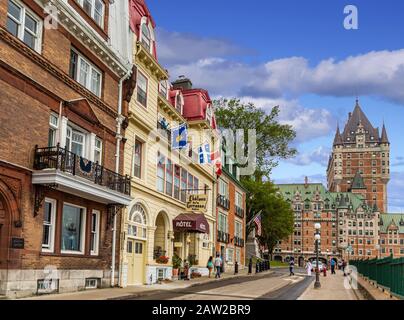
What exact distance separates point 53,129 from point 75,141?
1.72 meters

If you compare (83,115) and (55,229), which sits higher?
(83,115)

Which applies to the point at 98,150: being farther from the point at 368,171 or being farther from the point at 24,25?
the point at 368,171

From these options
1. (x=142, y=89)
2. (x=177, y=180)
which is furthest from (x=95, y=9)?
(x=177, y=180)

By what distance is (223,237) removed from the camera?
45344 mm

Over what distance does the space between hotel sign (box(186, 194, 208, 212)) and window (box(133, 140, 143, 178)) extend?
7.67 m

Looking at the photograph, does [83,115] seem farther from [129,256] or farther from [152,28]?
[152,28]

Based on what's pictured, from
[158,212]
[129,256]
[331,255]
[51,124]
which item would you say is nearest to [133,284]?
Answer: [129,256]

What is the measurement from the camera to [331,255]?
160 metres

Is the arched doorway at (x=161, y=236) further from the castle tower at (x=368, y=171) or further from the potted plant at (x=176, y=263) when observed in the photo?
the castle tower at (x=368, y=171)

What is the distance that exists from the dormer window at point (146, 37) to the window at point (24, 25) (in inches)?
375

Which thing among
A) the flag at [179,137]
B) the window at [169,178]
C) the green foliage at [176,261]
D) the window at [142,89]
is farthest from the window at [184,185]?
the window at [142,89]

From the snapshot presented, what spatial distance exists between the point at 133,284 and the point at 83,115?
9254mm

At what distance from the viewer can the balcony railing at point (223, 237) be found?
4389 centimetres

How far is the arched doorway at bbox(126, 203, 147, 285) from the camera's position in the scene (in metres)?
25.3
